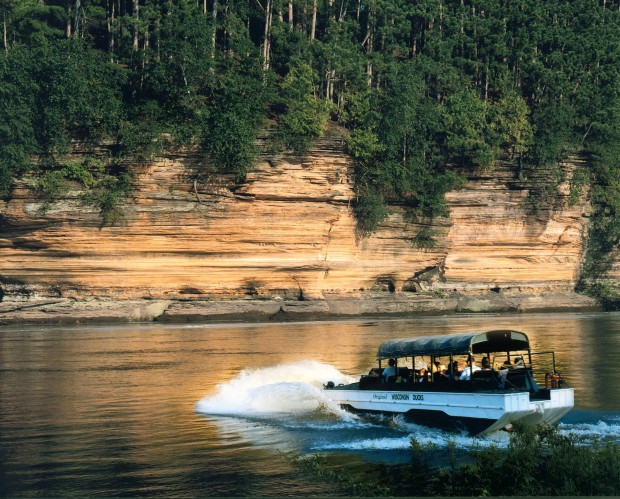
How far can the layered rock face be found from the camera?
5319 centimetres

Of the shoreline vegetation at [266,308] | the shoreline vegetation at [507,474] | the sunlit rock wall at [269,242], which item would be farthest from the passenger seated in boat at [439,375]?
the sunlit rock wall at [269,242]

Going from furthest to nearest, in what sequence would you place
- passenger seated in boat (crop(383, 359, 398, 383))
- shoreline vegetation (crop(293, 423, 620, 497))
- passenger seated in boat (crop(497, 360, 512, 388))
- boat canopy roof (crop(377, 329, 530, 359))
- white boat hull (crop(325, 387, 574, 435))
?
passenger seated in boat (crop(383, 359, 398, 383)) → boat canopy roof (crop(377, 329, 530, 359)) → passenger seated in boat (crop(497, 360, 512, 388)) → white boat hull (crop(325, 387, 574, 435)) → shoreline vegetation (crop(293, 423, 620, 497))

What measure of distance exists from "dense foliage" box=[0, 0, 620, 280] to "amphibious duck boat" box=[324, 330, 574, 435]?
→ 36649 millimetres

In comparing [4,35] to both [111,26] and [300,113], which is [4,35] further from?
[300,113]

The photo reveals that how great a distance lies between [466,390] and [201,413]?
23.4ft

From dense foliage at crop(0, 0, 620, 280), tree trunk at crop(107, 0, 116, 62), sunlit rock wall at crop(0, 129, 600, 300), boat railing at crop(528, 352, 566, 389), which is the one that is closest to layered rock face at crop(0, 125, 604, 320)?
sunlit rock wall at crop(0, 129, 600, 300)

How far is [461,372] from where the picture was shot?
62.3 feet

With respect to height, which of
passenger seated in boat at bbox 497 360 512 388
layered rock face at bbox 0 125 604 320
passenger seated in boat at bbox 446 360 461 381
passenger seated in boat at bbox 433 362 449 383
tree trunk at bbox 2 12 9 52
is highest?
tree trunk at bbox 2 12 9 52

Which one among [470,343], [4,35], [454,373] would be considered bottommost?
[454,373]

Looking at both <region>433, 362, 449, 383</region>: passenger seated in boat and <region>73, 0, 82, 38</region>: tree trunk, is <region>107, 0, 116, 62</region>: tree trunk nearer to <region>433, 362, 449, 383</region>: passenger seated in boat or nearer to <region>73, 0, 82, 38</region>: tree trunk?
<region>73, 0, 82, 38</region>: tree trunk

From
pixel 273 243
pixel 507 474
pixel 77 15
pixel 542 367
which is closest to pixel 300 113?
pixel 273 243

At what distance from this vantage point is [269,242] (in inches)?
2191

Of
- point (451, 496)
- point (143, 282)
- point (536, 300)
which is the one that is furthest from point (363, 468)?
point (536, 300)

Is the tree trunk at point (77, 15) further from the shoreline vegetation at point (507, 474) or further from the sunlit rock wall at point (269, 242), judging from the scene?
the shoreline vegetation at point (507, 474)
